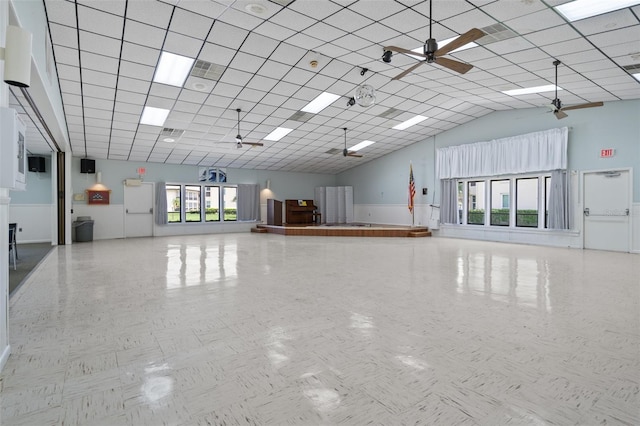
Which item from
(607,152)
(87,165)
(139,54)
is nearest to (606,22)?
(607,152)

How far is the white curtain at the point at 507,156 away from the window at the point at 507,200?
1.23 feet

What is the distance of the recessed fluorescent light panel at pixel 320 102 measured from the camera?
8.79 m

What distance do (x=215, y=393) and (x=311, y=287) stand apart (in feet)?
8.88

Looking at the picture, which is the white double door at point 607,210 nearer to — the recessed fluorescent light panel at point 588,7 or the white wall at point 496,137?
the white wall at point 496,137

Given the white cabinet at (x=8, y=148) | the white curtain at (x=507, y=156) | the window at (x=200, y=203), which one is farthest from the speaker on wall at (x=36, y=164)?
the white curtain at (x=507, y=156)

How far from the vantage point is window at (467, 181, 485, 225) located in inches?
469

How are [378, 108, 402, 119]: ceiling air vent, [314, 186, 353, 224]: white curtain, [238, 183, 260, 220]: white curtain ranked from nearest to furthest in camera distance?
1. [378, 108, 402, 119]: ceiling air vent
2. [238, 183, 260, 220]: white curtain
3. [314, 186, 353, 224]: white curtain

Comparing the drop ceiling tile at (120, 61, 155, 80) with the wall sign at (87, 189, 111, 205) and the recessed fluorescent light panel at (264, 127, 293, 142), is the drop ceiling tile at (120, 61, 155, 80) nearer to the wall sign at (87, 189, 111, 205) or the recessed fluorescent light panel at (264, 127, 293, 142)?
the recessed fluorescent light panel at (264, 127, 293, 142)

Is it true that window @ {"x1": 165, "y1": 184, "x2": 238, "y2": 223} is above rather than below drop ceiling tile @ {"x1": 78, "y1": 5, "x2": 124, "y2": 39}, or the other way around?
below

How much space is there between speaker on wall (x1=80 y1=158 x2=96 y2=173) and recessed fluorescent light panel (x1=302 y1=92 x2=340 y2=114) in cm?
791

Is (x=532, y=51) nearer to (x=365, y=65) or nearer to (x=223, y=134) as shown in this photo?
(x=365, y=65)

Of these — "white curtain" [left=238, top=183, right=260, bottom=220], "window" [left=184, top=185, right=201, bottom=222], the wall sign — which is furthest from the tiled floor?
"white curtain" [left=238, top=183, right=260, bottom=220]

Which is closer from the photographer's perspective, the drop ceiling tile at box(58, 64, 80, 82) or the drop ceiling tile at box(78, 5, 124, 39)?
the drop ceiling tile at box(78, 5, 124, 39)

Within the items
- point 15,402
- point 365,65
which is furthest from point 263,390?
point 365,65
